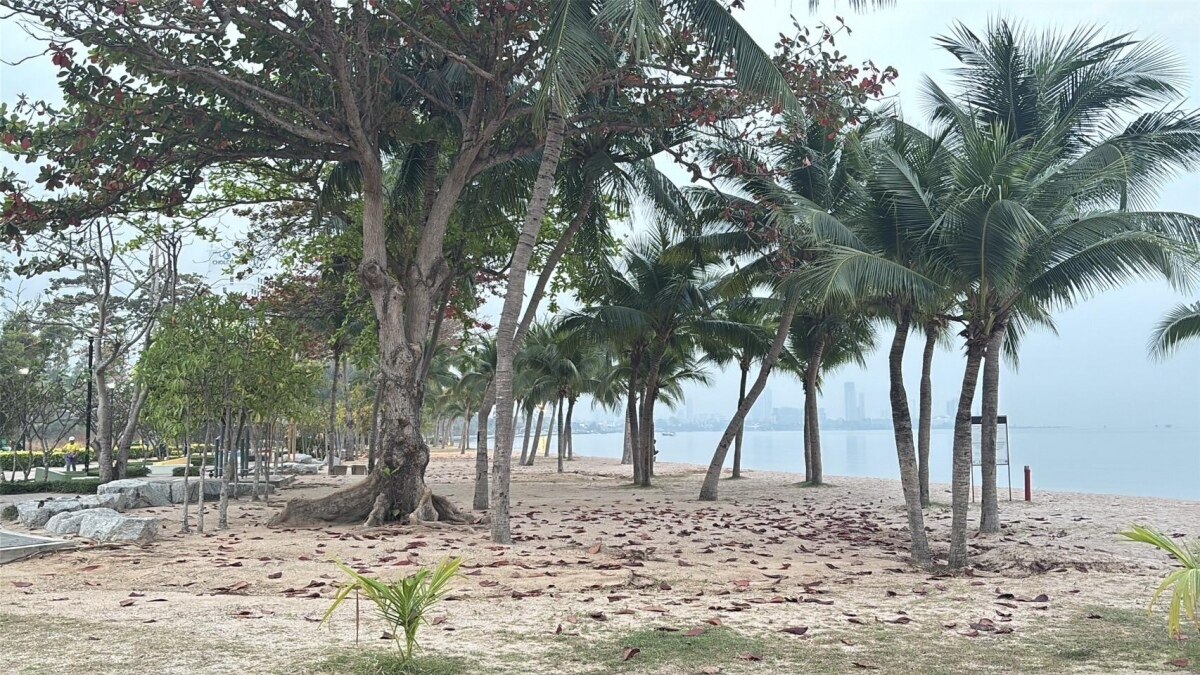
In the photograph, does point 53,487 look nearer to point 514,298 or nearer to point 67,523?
point 67,523

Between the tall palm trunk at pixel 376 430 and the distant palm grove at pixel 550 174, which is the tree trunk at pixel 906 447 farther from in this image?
the tall palm trunk at pixel 376 430

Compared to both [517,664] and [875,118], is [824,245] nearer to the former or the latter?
[875,118]

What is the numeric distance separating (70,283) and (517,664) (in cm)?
3434

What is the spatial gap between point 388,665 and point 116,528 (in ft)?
29.1

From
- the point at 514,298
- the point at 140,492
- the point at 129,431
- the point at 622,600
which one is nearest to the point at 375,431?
the point at 140,492

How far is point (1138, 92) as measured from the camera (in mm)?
14891

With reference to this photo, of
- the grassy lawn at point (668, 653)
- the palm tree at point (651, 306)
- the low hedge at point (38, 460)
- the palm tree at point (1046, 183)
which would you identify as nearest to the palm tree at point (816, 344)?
the palm tree at point (651, 306)

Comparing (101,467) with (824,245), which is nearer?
(824,245)

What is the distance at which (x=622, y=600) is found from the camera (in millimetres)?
8117

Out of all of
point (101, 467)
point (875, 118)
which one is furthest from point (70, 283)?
point (875, 118)

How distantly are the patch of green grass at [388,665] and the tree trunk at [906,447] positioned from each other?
6.74 m

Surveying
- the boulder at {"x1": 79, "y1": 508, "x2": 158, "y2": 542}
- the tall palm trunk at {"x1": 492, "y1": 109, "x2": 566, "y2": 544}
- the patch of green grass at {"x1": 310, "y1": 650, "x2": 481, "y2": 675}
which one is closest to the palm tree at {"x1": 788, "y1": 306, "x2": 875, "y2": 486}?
the tall palm trunk at {"x1": 492, "y1": 109, "x2": 566, "y2": 544}

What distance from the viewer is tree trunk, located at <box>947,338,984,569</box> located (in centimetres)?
1086

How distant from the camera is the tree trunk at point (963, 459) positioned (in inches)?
428
